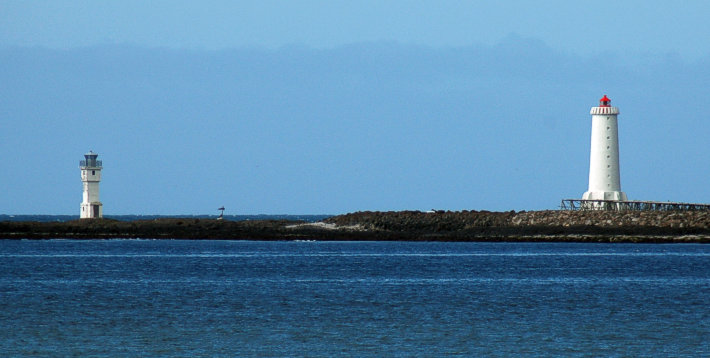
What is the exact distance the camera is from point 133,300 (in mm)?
32594

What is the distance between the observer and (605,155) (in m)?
66.6

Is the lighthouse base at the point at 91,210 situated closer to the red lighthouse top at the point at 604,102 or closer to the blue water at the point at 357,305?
the blue water at the point at 357,305

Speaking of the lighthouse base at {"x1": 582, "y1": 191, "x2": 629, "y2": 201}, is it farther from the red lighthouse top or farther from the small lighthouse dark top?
the small lighthouse dark top

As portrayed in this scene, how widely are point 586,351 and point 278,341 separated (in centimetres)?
633

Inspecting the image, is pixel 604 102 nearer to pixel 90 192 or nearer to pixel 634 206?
pixel 634 206

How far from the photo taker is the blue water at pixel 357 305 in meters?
23.1

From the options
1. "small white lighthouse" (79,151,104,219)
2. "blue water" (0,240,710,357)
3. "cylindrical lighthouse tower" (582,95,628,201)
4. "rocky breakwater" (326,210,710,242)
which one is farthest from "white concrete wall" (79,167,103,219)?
"cylindrical lighthouse tower" (582,95,628,201)

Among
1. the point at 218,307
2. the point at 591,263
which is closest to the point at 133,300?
the point at 218,307

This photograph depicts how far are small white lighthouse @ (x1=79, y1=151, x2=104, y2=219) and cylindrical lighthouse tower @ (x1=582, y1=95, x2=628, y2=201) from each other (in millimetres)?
33622

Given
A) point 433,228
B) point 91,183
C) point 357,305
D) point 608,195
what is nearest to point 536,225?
point 608,195

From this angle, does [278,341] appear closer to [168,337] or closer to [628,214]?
[168,337]

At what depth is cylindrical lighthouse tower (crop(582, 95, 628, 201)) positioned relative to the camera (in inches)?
2625

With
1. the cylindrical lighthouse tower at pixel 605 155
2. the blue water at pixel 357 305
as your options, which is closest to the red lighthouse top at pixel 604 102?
the cylindrical lighthouse tower at pixel 605 155

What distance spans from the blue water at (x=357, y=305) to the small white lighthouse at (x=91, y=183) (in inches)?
787
